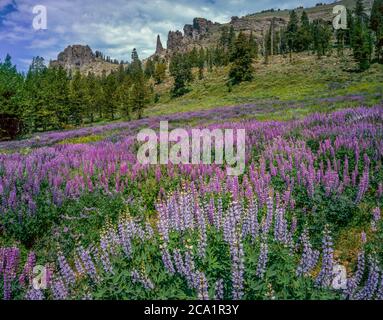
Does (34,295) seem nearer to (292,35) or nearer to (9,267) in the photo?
(9,267)

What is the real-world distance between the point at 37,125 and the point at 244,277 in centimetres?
6256

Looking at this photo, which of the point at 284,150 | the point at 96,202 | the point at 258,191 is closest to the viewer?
the point at 258,191

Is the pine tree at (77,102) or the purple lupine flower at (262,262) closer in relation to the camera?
the purple lupine flower at (262,262)

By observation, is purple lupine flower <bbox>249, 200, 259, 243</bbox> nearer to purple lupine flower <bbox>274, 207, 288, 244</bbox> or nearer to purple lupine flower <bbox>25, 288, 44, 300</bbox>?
purple lupine flower <bbox>274, 207, 288, 244</bbox>

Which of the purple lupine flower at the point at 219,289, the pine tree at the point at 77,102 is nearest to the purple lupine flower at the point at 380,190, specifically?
the purple lupine flower at the point at 219,289

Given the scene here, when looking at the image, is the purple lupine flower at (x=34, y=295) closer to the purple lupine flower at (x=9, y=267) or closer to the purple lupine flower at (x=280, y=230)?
the purple lupine flower at (x=9, y=267)

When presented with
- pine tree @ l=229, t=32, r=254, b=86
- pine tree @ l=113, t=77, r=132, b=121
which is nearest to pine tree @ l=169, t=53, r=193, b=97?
pine tree @ l=229, t=32, r=254, b=86

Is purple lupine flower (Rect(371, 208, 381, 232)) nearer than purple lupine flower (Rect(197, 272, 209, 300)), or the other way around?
purple lupine flower (Rect(197, 272, 209, 300))

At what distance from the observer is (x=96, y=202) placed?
620 cm

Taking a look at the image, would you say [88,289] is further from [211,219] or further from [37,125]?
[37,125]

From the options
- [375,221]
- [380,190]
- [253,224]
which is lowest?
[375,221]

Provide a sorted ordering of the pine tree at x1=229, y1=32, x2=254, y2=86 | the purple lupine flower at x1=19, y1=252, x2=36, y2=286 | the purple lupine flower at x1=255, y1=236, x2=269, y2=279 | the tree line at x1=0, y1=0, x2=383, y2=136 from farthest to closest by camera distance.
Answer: the pine tree at x1=229, y1=32, x2=254, y2=86 → the tree line at x1=0, y1=0, x2=383, y2=136 → the purple lupine flower at x1=19, y1=252, x2=36, y2=286 → the purple lupine flower at x1=255, y1=236, x2=269, y2=279

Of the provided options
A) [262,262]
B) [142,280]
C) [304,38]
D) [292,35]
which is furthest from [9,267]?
[292,35]

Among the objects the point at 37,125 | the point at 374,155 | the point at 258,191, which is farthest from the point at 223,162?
the point at 37,125
